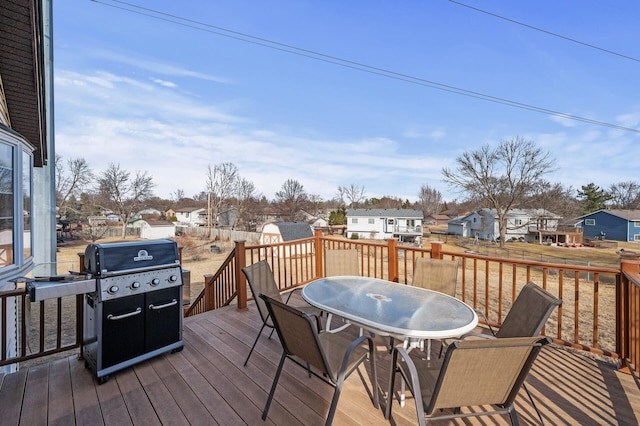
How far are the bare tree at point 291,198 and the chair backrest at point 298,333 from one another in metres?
31.4

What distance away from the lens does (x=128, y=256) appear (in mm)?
2504

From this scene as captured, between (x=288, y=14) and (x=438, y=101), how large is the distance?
7481mm

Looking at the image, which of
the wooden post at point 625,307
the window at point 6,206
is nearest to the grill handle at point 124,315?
the window at point 6,206

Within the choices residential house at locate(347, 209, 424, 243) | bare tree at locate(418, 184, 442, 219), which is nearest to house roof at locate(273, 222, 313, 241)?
residential house at locate(347, 209, 424, 243)

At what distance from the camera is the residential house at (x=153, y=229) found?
28.3 meters

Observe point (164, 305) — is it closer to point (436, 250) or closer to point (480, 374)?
point (480, 374)

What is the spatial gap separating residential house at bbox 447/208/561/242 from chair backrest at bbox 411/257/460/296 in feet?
98.3

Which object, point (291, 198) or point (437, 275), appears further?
point (291, 198)

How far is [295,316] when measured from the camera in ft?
5.59

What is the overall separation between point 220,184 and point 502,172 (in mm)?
27823

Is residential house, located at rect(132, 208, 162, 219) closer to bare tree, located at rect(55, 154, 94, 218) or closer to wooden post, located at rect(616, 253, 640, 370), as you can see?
bare tree, located at rect(55, 154, 94, 218)

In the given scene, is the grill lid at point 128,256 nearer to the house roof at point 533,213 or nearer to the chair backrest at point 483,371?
the chair backrest at point 483,371

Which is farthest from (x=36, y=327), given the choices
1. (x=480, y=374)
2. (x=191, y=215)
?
(x=191, y=215)

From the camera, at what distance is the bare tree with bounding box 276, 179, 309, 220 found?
111 feet
